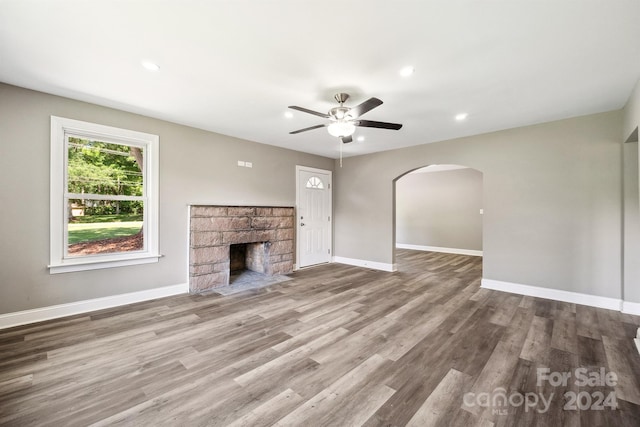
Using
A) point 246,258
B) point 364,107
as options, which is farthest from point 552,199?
point 246,258

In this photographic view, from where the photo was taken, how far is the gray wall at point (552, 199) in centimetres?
347

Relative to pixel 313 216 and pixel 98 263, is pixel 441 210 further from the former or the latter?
pixel 98 263

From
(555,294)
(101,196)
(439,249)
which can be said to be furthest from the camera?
(439,249)

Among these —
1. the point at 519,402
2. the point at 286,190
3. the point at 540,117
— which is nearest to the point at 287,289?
the point at 286,190

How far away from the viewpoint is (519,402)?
178 centimetres

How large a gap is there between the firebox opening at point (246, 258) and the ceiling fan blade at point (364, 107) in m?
3.36

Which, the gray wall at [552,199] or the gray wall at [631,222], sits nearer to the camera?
the gray wall at [631,222]

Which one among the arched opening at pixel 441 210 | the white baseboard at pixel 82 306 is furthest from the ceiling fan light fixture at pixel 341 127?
the arched opening at pixel 441 210

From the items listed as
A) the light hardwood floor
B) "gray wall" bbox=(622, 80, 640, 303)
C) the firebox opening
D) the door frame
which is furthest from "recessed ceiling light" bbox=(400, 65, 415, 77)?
the firebox opening

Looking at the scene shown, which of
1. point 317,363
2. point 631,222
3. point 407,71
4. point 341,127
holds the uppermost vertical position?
point 407,71

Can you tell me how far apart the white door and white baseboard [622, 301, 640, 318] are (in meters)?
4.87

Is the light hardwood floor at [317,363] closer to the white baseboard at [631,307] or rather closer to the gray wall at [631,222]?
the white baseboard at [631,307]

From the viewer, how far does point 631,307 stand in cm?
327

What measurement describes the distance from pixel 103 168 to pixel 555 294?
6.78 meters
